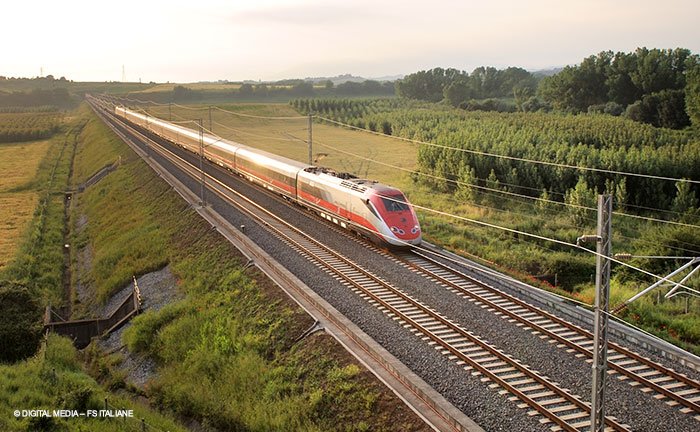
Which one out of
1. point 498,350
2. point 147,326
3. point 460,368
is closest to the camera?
point 460,368

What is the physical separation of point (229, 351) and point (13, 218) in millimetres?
37626

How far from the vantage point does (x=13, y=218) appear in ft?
162

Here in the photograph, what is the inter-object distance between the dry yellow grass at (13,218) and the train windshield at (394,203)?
24.3 m

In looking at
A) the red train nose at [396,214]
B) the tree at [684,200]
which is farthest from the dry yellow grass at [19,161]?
the tree at [684,200]

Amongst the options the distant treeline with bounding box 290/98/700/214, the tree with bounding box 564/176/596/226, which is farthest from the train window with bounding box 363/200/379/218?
the tree with bounding box 564/176/596/226

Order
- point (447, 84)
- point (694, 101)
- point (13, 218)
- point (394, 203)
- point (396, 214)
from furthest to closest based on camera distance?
point (447, 84) → point (694, 101) → point (13, 218) → point (394, 203) → point (396, 214)

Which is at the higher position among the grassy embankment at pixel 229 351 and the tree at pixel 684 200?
the tree at pixel 684 200

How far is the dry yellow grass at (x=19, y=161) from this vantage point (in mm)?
67250

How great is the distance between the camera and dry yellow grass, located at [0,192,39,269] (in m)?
40.2

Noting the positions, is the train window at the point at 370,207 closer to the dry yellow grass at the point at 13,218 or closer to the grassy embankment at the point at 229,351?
the grassy embankment at the point at 229,351

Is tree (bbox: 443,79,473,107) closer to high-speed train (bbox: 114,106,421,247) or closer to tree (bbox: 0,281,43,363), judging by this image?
high-speed train (bbox: 114,106,421,247)

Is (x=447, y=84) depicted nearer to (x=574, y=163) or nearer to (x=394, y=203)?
(x=574, y=163)

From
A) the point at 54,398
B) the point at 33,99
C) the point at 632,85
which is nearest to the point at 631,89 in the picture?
the point at 632,85

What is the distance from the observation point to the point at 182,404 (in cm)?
1830
